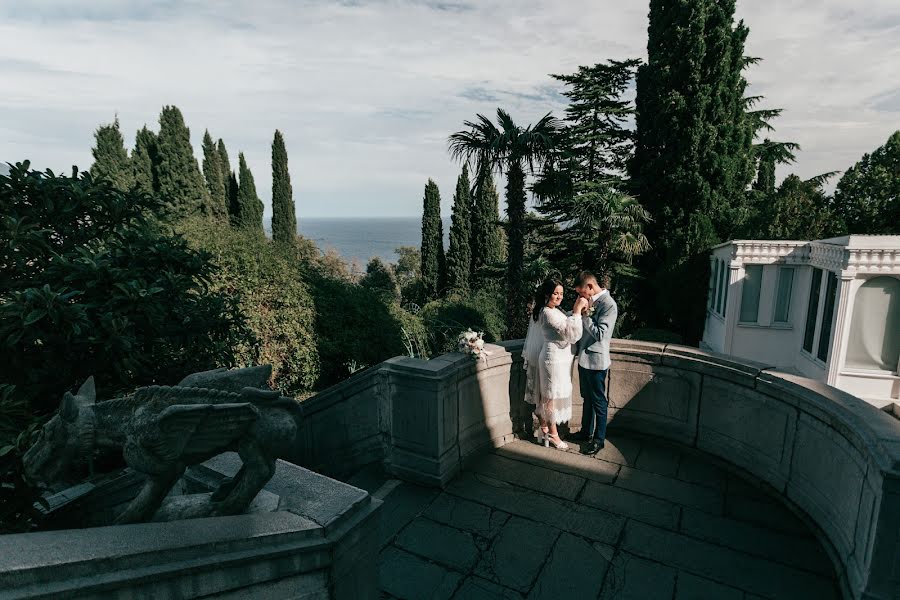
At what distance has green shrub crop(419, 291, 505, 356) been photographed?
13.3m

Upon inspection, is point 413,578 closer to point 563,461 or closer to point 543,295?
point 563,461

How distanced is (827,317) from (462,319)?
1055 centimetres

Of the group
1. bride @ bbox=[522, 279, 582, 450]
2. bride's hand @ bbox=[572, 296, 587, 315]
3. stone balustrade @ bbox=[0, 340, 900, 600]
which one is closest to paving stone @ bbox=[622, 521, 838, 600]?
stone balustrade @ bbox=[0, 340, 900, 600]

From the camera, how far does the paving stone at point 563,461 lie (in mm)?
5094

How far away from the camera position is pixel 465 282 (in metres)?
33.4

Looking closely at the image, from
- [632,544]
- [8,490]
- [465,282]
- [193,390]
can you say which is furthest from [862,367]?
[465,282]

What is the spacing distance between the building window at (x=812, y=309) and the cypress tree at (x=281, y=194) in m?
32.9

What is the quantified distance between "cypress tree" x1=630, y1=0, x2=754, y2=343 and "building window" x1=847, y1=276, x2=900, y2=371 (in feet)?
23.0

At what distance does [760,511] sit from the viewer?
4.45m

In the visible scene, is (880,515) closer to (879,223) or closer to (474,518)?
(474,518)

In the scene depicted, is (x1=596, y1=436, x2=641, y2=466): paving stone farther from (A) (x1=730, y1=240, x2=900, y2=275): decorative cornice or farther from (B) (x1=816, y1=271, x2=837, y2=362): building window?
(B) (x1=816, y1=271, x2=837, y2=362): building window

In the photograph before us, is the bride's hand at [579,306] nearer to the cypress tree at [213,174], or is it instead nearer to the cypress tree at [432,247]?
the cypress tree at [432,247]

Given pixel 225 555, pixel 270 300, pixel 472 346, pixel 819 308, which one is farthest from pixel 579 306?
pixel 819 308

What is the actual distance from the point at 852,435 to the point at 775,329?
12.4 m
